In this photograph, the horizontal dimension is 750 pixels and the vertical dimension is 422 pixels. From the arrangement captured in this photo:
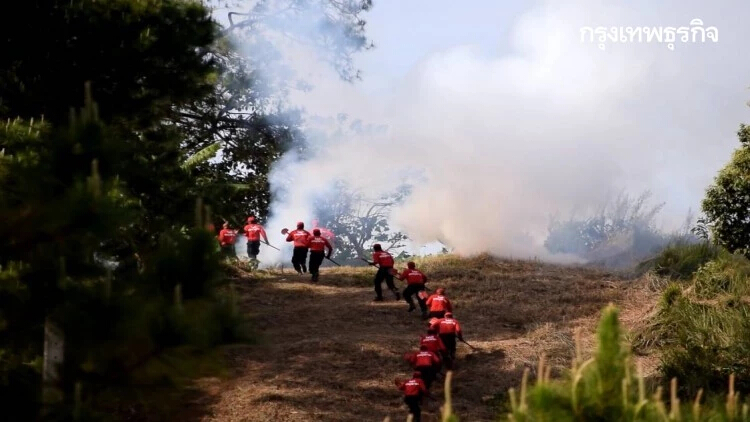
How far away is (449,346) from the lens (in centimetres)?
1747

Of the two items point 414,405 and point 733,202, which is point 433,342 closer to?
point 414,405

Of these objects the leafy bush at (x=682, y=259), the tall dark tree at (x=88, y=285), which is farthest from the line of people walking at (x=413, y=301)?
the tall dark tree at (x=88, y=285)

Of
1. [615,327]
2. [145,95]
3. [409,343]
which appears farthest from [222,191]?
[615,327]

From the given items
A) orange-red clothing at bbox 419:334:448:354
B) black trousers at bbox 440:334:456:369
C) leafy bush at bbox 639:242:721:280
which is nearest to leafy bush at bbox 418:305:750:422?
orange-red clothing at bbox 419:334:448:354

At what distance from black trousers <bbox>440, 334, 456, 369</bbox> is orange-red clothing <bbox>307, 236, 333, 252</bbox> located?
5.97 meters

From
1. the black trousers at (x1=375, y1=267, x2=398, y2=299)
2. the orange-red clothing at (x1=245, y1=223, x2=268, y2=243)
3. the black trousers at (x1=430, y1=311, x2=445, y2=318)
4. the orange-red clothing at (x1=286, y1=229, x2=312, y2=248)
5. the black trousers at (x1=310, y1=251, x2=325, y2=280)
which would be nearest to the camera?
the black trousers at (x1=430, y1=311, x2=445, y2=318)

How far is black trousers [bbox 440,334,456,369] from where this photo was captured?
57.1 feet

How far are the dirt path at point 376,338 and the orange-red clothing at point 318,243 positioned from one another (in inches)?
39.4

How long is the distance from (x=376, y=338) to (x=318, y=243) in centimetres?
471

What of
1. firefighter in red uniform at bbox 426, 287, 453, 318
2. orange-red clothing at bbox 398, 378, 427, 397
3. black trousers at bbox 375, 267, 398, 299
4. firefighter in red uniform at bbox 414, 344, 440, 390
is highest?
black trousers at bbox 375, 267, 398, 299

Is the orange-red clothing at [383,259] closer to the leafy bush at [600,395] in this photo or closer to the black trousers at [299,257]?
the black trousers at [299,257]

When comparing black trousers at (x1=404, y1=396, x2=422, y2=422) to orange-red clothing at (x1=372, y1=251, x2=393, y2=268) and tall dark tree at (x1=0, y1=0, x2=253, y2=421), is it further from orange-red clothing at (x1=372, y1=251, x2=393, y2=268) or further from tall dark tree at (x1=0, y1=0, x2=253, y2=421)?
orange-red clothing at (x1=372, y1=251, x2=393, y2=268)

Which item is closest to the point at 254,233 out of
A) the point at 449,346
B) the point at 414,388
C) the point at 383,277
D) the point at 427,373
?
the point at 383,277

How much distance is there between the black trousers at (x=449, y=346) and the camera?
57.1ft
